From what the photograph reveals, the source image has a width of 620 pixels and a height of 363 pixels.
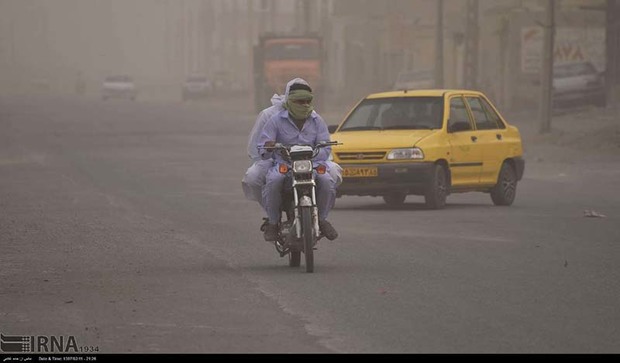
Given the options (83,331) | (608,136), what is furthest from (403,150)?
(608,136)

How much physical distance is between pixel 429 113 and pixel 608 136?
18.2 meters

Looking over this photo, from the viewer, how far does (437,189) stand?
70.0 ft

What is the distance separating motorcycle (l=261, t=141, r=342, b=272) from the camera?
13688 mm

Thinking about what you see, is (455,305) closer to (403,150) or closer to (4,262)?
(4,262)

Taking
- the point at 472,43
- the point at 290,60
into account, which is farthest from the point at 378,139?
the point at 290,60

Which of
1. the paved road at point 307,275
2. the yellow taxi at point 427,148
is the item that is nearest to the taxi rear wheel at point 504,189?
the yellow taxi at point 427,148

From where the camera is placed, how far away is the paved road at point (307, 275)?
1007 cm

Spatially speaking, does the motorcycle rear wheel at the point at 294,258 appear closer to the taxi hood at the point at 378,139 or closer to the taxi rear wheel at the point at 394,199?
the taxi hood at the point at 378,139

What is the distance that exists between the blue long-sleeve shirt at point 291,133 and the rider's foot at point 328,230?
1.73 ft

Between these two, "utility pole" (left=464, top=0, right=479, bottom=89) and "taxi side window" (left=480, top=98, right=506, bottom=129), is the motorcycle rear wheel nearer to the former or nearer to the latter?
"taxi side window" (left=480, top=98, right=506, bottom=129)

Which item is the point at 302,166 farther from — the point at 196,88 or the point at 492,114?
the point at 196,88

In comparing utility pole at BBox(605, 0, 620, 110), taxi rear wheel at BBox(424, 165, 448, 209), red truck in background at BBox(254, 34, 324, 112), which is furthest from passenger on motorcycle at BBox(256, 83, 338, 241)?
red truck in background at BBox(254, 34, 324, 112)
